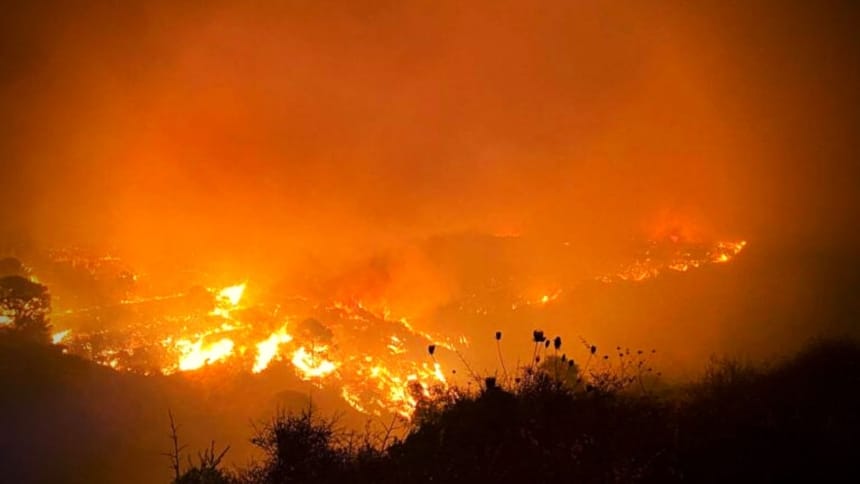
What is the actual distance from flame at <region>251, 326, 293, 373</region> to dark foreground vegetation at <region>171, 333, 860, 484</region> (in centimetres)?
7557

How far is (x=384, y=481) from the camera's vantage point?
7.34 meters

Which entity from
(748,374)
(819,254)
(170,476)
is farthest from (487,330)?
(748,374)

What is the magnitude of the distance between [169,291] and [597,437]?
11661cm

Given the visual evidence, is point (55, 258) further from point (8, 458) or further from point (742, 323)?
point (742, 323)

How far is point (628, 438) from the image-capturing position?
6.70 m

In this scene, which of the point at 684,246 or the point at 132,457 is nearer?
the point at 132,457

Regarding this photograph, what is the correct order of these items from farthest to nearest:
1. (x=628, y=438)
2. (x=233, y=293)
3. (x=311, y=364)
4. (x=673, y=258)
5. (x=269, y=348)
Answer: (x=673, y=258), (x=233, y=293), (x=269, y=348), (x=311, y=364), (x=628, y=438)

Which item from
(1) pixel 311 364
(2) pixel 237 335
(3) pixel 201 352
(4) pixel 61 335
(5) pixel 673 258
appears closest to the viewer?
(4) pixel 61 335

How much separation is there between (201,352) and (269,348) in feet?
40.2

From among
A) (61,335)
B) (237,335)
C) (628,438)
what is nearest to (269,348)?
(237,335)

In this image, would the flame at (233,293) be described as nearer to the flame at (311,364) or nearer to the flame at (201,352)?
the flame at (201,352)

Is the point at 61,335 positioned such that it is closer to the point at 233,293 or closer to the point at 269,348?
the point at 269,348

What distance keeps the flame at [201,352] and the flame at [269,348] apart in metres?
5.43

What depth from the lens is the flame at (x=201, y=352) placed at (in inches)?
3047
